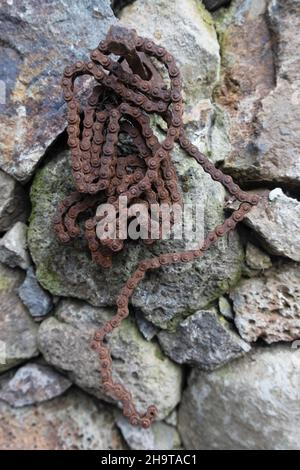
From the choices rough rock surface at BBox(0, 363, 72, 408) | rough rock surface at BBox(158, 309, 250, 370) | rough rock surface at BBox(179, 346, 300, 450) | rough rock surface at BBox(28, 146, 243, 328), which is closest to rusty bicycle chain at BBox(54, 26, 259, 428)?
rough rock surface at BBox(28, 146, 243, 328)

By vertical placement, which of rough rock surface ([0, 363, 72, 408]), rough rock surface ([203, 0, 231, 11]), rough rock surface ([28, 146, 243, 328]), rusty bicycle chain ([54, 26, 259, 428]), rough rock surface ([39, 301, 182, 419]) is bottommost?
rough rock surface ([0, 363, 72, 408])

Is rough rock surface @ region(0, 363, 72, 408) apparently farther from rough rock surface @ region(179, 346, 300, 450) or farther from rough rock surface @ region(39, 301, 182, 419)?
rough rock surface @ region(179, 346, 300, 450)

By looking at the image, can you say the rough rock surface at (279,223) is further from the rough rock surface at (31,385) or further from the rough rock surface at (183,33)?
the rough rock surface at (31,385)

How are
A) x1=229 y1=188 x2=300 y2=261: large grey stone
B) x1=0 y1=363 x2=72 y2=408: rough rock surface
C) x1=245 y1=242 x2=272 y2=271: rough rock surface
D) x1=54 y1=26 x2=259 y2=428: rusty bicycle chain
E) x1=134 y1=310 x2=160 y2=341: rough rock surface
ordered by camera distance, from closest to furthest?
x1=54 y1=26 x2=259 y2=428: rusty bicycle chain, x1=229 y1=188 x2=300 y2=261: large grey stone, x1=245 y1=242 x2=272 y2=271: rough rock surface, x1=134 y1=310 x2=160 y2=341: rough rock surface, x1=0 y1=363 x2=72 y2=408: rough rock surface

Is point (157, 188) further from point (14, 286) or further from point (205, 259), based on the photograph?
point (14, 286)

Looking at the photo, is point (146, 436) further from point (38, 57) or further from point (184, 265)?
point (38, 57)

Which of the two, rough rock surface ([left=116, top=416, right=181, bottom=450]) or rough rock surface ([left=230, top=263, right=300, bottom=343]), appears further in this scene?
rough rock surface ([left=116, top=416, right=181, bottom=450])
